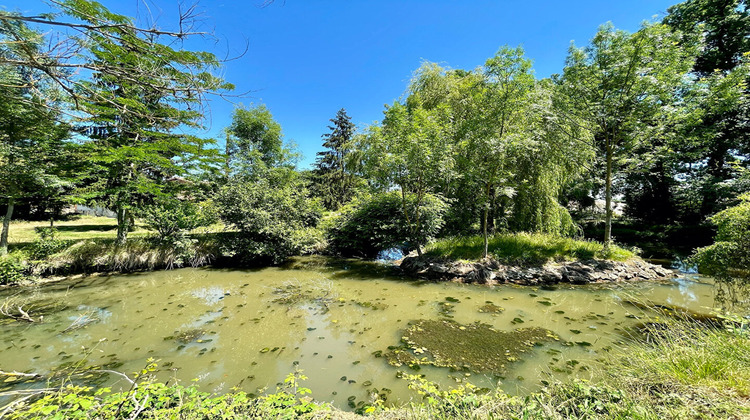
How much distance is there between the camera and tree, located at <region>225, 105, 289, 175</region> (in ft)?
60.5

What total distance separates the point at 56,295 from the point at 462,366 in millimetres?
10041

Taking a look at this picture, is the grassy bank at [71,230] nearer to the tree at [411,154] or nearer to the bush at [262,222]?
the bush at [262,222]

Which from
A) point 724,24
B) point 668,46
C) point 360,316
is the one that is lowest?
point 360,316

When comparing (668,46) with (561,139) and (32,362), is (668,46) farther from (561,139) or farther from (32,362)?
(32,362)

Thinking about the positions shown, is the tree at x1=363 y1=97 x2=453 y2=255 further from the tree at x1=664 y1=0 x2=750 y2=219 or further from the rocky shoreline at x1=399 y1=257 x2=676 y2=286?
the tree at x1=664 y1=0 x2=750 y2=219

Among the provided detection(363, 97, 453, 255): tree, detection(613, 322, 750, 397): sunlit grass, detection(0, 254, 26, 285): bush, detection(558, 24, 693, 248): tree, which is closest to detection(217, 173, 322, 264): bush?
detection(363, 97, 453, 255): tree

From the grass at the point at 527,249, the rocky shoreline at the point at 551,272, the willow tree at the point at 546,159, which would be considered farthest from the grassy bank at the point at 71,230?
the willow tree at the point at 546,159

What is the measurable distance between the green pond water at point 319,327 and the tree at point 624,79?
16.2ft

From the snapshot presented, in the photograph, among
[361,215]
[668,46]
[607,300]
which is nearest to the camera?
[607,300]

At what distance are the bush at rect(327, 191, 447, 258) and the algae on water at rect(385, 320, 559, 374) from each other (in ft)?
17.3

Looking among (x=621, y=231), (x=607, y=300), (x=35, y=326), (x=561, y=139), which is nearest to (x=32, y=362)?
(x=35, y=326)

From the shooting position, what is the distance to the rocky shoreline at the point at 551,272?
26.9ft

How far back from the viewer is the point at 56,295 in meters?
6.95

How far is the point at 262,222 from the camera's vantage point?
34.6 feet
